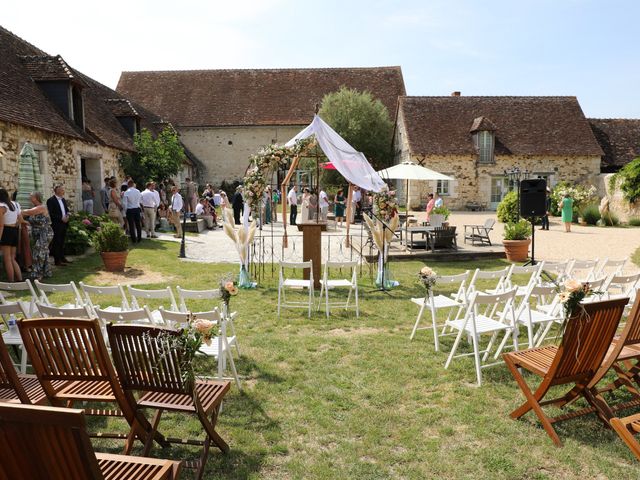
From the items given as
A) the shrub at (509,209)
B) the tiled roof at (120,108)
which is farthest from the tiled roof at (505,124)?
the tiled roof at (120,108)

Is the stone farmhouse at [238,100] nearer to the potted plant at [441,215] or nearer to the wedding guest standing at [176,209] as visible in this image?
the wedding guest standing at [176,209]

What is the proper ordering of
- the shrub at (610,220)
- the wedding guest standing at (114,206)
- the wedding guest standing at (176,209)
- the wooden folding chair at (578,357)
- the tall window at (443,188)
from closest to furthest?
the wooden folding chair at (578,357), the wedding guest standing at (114,206), the wedding guest standing at (176,209), the shrub at (610,220), the tall window at (443,188)

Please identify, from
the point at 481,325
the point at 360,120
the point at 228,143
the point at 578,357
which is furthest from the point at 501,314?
the point at 228,143

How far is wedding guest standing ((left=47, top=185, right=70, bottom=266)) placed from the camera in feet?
33.2

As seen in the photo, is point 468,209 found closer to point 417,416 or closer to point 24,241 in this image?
point 24,241

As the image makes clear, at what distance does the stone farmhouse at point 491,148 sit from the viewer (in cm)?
2673

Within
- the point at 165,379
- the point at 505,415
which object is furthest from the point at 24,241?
the point at 505,415

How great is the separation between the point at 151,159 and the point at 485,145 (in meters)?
17.2

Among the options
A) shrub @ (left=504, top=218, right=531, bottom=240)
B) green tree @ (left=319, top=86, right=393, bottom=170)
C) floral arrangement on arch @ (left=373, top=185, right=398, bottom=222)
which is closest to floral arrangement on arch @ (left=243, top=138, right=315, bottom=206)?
floral arrangement on arch @ (left=373, top=185, right=398, bottom=222)

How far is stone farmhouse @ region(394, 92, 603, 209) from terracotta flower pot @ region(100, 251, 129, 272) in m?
19.2

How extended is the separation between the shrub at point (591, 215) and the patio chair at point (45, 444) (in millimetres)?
22141

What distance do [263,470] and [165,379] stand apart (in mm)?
877

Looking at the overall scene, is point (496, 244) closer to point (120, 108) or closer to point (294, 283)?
point (294, 283)

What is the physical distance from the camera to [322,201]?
18547 mm
